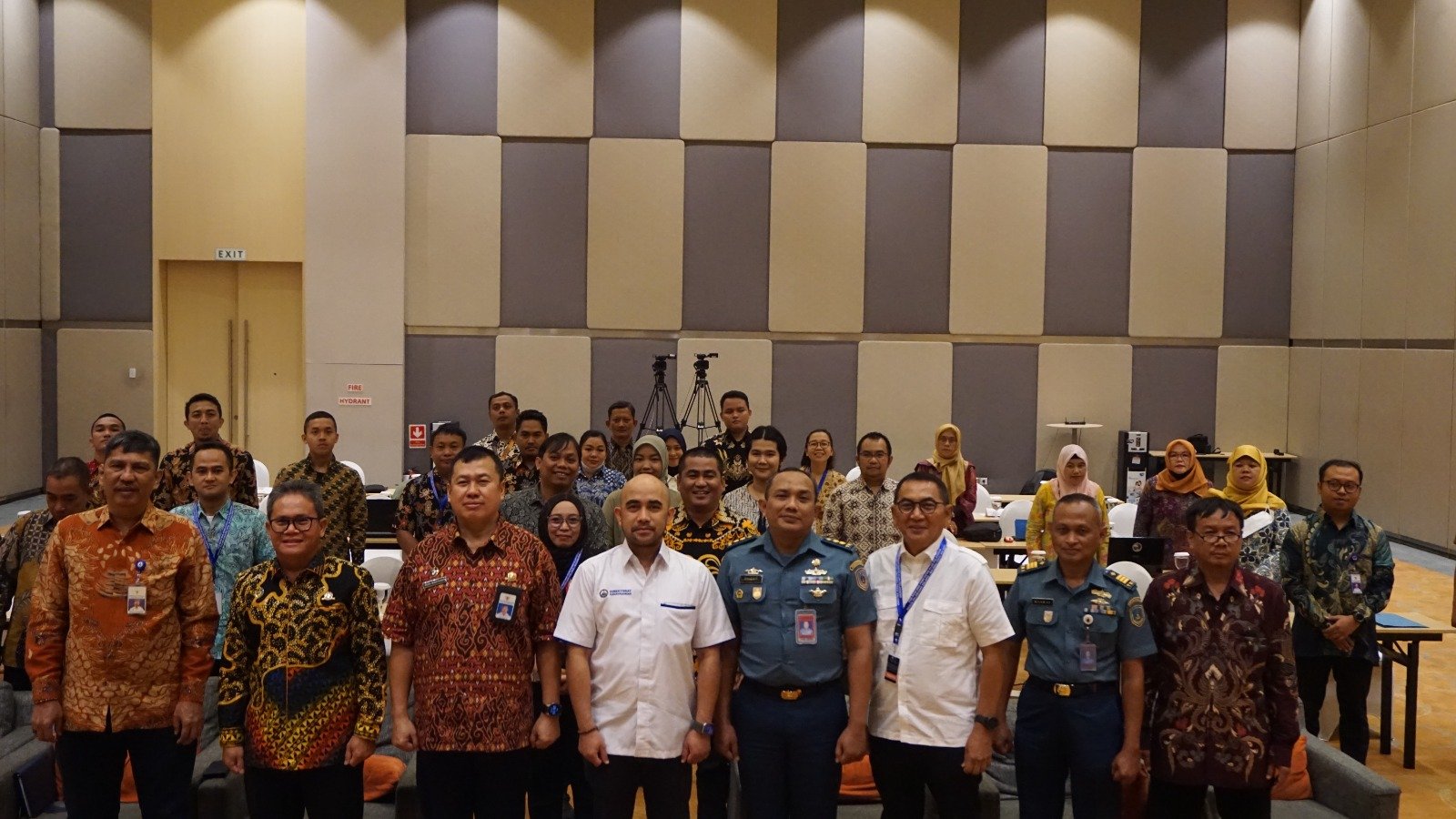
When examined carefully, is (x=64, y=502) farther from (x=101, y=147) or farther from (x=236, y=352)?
(x=101, y=147)

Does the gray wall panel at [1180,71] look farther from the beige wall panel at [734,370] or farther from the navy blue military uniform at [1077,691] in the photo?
the navy blue military uniform at [1077,691]

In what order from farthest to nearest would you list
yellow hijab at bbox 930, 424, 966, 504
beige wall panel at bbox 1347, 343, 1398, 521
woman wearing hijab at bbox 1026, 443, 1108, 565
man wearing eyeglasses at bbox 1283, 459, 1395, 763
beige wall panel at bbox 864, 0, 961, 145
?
beige wall panel at bbox 864, 0, 961, 145, beige wall panel at bbox 1347, 343, 1398, 521, yellow hijab at bbox 930, 424, 966, 504, woman wearing hijab at bbox 1026, 443, 1108, 565, man wearing eyeglasses at bbox 1283, 459, 1395, 763

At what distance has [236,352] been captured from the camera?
11758 mm

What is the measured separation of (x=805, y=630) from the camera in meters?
3.28

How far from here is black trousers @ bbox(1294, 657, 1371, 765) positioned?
16.2 ft

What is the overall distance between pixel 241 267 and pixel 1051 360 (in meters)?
8.17

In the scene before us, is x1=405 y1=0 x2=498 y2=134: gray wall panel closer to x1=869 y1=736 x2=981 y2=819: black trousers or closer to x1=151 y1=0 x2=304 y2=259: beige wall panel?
x1=151 y1=0 x2=304 y2=259: beige wall panel

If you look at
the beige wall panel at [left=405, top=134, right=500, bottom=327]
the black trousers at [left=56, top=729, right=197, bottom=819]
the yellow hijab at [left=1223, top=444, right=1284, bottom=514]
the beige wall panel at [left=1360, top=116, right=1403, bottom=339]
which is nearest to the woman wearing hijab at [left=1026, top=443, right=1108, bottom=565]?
the yellow hijab at [left=1223, top=444, right=1284, bottom=514]

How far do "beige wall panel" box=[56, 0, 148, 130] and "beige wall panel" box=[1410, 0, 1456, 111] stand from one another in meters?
11.8

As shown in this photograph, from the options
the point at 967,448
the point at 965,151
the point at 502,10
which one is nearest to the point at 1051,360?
the point at 967,448

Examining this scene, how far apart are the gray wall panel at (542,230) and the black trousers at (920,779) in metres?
8.74

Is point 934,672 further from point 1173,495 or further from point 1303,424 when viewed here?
point 1303,424

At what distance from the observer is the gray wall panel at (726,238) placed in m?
11.7

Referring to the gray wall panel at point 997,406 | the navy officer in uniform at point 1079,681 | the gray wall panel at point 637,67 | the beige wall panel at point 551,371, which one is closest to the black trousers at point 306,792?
the navy officer in uniform at point 1079,681
